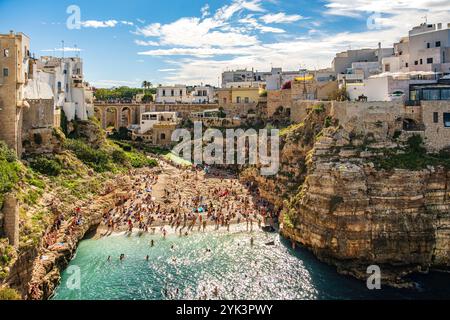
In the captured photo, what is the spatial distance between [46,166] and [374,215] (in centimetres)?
2609

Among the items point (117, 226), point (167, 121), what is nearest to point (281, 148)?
point (117, 226)

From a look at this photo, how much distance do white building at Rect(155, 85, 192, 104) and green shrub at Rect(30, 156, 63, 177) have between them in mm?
40608

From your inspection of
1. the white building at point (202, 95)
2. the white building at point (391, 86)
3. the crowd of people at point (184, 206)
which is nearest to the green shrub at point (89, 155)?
the crowd of people at point (184, 206)

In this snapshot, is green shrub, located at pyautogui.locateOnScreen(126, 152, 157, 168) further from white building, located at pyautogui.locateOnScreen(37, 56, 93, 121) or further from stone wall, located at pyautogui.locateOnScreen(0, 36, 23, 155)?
stone wall, located at pyautogui.locateOnScreen(0, 36, 23, 155)

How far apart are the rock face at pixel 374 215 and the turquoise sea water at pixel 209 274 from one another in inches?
54.6

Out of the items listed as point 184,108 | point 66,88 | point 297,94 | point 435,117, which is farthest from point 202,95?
point 435,117

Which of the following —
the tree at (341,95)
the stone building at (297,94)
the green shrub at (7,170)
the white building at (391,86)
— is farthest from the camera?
the stone building at (297,94)

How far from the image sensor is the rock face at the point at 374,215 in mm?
27422

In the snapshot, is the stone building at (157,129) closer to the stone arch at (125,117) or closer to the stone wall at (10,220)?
the stone arch at (125,117)

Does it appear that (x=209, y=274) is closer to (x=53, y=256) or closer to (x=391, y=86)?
(x=53, y=256)

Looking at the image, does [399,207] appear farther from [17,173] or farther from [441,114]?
[17,173]

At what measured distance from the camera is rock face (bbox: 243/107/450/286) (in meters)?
27.4

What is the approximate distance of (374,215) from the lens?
91.2ft

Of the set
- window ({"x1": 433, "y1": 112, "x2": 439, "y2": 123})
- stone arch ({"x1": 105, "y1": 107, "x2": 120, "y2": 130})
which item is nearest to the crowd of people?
window ({"x1": 433, "y1": 112, "x2": 439, "y2": 123})
